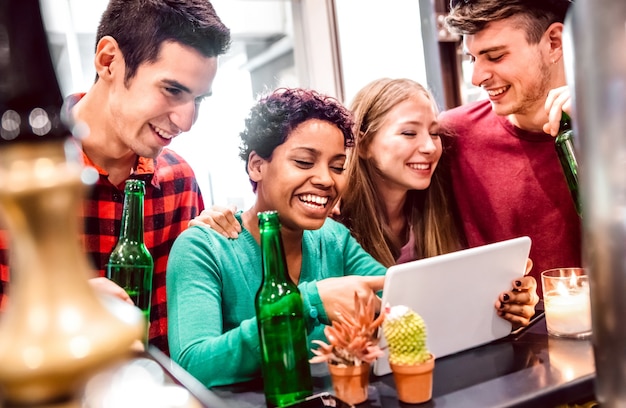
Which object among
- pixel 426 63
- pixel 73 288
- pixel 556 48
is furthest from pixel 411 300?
pixel 426 63

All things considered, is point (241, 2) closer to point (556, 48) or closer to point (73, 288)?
point (556, 48)

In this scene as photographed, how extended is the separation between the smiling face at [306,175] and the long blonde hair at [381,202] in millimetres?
412

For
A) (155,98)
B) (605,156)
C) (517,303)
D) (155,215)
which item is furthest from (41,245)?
(155,215)

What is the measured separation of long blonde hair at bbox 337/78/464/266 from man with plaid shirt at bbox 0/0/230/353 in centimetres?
56

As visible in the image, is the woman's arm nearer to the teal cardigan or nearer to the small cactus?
the teal cardigan

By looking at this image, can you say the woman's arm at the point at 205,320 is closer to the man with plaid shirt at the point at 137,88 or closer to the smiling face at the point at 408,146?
the man with plaid shirt at the point at 137,88

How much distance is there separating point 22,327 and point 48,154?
0.24ft

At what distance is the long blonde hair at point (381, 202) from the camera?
174 centimetres

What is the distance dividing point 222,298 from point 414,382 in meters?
0.56

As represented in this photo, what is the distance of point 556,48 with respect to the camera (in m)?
1.77

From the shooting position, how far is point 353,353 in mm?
830

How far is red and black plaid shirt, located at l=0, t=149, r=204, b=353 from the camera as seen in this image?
1.39 metres

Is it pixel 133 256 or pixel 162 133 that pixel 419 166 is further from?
pixel 133 256

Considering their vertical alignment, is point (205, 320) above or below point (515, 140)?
below
